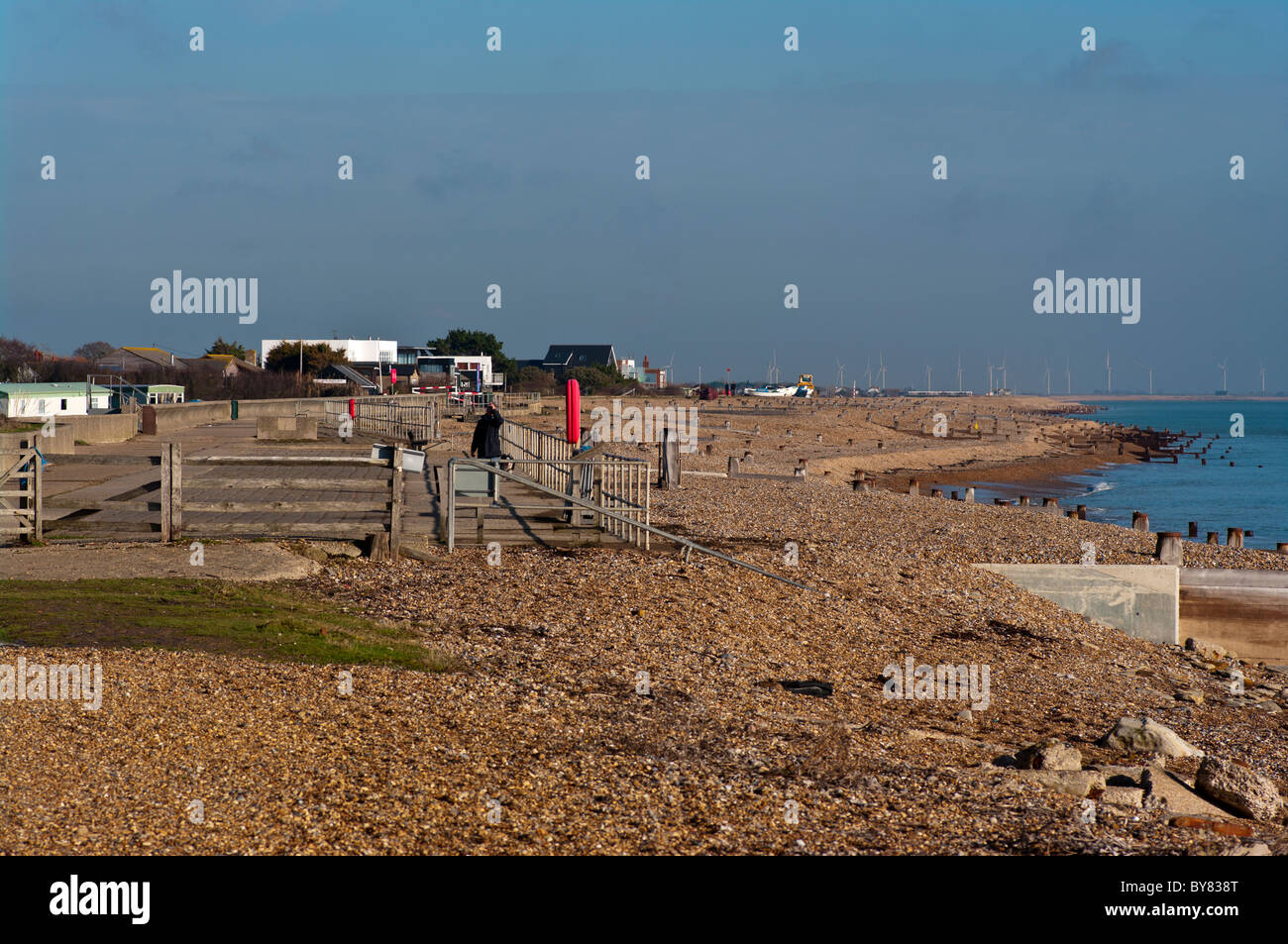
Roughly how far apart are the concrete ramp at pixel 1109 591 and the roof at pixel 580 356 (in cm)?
13131

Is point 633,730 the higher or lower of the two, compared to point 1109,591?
higher

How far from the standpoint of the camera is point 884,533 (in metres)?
20.7

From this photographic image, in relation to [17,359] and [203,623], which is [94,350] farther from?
[203,623]

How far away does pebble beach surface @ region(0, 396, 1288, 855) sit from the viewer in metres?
5.91

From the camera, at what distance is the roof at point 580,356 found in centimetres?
15000

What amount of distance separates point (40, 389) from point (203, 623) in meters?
40.3

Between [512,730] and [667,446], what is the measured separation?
1837cm

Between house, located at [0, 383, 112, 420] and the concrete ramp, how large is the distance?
122 feet

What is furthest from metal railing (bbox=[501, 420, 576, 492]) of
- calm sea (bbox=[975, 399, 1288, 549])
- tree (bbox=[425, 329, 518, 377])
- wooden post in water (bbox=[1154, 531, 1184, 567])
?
tree (bbox=[425, 329, 518, 377])

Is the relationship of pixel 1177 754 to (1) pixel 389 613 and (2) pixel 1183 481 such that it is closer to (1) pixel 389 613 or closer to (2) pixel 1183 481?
(1) pixel 389 613

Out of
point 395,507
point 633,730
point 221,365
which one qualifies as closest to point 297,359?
point 221,365

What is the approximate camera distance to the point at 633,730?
802 cm

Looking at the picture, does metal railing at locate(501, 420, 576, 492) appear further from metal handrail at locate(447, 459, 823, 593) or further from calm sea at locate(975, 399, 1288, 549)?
calm sea at locate(975, 399, 1288, 549)
